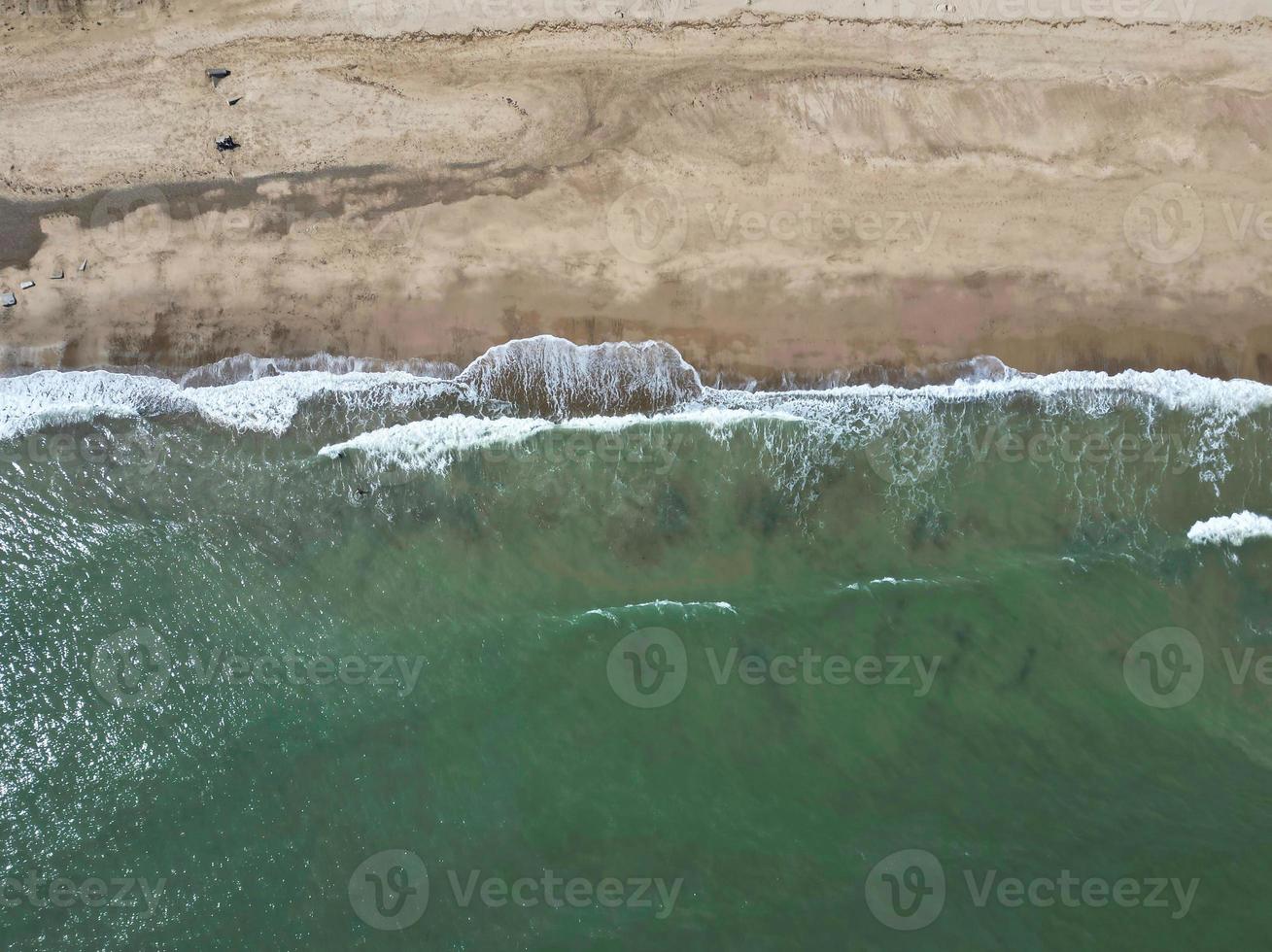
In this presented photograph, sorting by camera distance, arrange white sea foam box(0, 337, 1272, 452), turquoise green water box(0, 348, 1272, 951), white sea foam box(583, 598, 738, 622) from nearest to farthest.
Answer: turquoise green water box(0, 348, 1272, 951), white sea foam box(583, 598, 738, 622), white sea foam box(0, 337, 1272, 452)

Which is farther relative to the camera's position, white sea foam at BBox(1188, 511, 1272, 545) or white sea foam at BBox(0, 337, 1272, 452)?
white sea foam at BBox(0, 337, 1272, 452)

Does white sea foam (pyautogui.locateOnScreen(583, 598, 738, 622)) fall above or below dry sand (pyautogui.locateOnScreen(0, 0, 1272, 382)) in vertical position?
below

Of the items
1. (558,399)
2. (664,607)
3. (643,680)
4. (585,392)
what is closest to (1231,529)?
(664,607)

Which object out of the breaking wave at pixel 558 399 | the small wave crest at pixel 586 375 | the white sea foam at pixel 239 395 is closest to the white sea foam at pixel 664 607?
the breaking wave at pixel 558 399

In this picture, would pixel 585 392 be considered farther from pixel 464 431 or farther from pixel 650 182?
pixel 650 182

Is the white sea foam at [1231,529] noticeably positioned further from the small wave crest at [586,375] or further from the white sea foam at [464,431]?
the small wave crest at [586,375]

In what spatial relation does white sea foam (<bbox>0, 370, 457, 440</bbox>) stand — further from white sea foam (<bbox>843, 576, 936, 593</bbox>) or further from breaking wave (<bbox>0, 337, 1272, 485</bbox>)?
white sea foam (<bbox>843, 576, 936, 593</bbox>)

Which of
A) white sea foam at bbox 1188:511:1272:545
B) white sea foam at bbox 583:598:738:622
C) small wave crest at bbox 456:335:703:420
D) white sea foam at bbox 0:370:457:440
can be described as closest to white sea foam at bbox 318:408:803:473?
small wave crest at bbox 456:335:703:420
